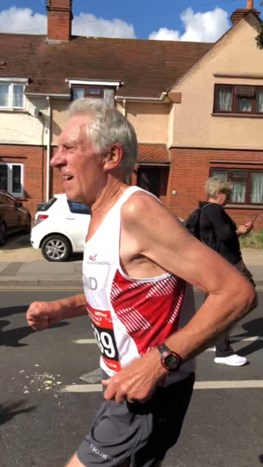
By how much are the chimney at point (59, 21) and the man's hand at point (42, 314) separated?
2250 centimetres

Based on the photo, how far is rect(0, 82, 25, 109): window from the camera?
64.6ft

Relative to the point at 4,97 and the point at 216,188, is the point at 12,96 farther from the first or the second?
the point at 216,188

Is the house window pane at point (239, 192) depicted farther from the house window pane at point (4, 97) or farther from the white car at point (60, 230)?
the house window pane at point (4, 97)

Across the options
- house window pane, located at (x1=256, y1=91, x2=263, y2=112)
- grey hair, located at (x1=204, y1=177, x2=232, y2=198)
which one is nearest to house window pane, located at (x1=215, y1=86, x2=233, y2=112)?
house window pane, located at (x1=256, y1=91, x2=263, y2=112)

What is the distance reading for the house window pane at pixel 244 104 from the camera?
1869cm

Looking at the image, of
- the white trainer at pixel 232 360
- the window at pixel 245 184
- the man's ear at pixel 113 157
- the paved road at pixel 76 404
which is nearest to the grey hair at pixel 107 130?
the man's ear at pixel 113 157

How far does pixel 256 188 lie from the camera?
1923cm

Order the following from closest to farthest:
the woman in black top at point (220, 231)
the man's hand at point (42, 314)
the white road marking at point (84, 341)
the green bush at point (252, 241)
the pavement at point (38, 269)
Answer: the man's hand at point (42, 314) → the woman in black top at point (220, 231) → the white road marking at point (84, 341) → the pavement at point (38, 269) → the green bush at point (252, 241)

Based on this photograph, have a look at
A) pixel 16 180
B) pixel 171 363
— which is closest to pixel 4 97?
pixel 16 180

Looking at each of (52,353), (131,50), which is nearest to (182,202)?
(131,50)

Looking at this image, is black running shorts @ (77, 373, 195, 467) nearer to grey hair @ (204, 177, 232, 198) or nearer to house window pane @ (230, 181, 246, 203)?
grey hair @ (204, 177, 232, 198)

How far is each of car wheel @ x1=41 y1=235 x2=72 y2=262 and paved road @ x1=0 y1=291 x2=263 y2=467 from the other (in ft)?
17.8

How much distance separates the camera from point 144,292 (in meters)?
1.66

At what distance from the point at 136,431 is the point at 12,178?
19.1 meters
